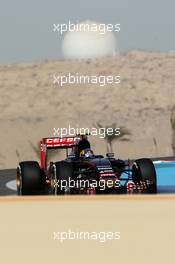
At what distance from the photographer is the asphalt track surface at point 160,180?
584 inches

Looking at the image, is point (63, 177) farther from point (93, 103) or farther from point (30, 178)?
point (93, 103)

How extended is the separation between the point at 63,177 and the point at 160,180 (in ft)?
23.7

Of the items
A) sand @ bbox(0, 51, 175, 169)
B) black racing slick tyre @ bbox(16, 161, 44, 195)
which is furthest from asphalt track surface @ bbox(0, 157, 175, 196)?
sand @ bbox(0, 51, 175, 169)

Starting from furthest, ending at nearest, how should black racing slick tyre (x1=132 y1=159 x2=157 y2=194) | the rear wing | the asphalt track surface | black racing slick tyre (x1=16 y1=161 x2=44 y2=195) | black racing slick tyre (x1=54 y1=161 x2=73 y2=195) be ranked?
the asphalt track surface, the rear wing, black racing slick tyre (x1=16 y1=161 x2=44 y2=195), black racing slick tyre (x1=132 y1=159 x2=157 y2=194), black racing slick tyre (x1=54 y1=161 x2=73 y2=195)

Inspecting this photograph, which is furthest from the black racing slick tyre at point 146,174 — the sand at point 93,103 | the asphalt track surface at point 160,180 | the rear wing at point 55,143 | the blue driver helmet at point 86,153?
the sand at point 93,103

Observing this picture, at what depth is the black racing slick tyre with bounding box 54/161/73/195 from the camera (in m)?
11.6

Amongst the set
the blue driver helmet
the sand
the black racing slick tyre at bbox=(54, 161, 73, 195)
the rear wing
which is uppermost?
the sand

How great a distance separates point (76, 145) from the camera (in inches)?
515

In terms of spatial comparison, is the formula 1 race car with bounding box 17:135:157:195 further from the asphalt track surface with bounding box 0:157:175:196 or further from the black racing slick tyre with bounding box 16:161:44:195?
the asphalt track surface with bounding box 0:157:175:196

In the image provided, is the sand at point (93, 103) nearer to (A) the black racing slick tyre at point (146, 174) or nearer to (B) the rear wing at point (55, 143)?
(B) the rear wing at point (55, 143)

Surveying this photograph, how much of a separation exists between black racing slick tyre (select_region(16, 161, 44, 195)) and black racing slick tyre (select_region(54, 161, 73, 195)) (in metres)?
0.56

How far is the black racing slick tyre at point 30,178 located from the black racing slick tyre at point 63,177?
0.56 metres

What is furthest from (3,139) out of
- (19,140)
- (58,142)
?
(58,142)

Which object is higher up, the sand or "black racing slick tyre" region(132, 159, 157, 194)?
the sand
